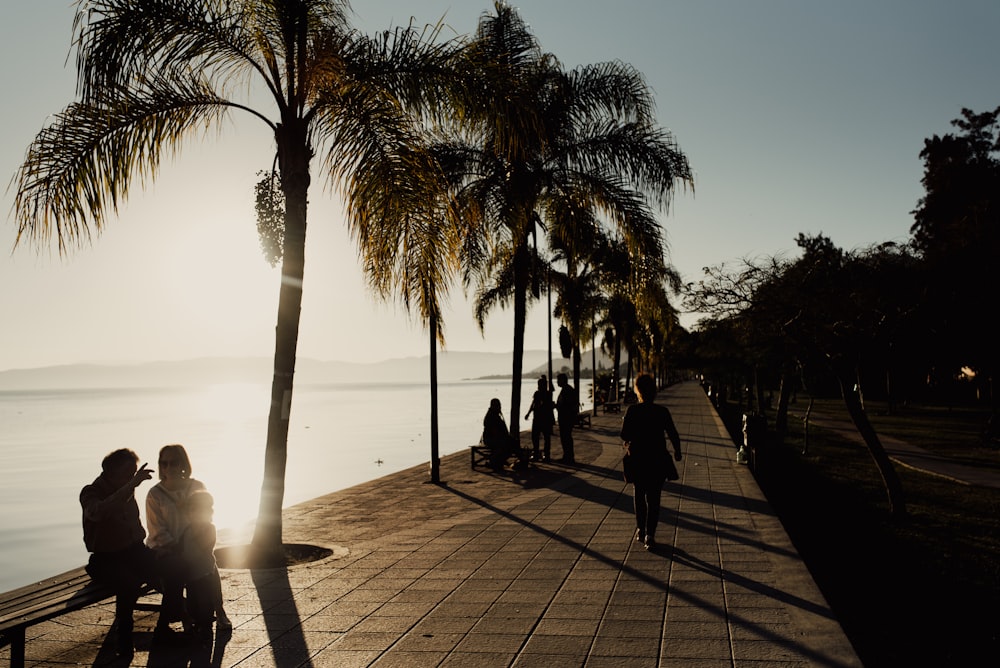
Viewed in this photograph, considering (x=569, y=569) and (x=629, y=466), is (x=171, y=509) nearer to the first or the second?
(x=569, y=569)

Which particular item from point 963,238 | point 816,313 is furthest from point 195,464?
point 963,238

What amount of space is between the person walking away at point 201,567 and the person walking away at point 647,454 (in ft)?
13.6

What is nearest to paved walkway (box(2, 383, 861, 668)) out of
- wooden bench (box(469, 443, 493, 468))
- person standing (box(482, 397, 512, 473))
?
person standing (box(482, 397, 512, 473))

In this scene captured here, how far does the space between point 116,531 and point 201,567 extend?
60 centimetres

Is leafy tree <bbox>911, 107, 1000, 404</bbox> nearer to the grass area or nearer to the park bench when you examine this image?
the grass area

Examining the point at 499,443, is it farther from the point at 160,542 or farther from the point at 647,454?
the point at 160,542

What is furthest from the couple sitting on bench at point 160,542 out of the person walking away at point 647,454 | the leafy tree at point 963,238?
the leafy tree at point 963,238

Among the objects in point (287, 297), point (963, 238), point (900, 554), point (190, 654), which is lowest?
point (900, 554)

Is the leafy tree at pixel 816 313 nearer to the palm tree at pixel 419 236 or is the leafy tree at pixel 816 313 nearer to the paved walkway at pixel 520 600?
the paved walkway at pixel 520 600

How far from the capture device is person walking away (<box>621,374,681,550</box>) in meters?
8.34

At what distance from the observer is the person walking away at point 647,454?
8336mm

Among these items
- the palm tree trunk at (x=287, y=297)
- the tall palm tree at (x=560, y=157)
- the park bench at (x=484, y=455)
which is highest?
the tall palm tree at (x=560, y=157)

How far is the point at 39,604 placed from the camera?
16.4 feet

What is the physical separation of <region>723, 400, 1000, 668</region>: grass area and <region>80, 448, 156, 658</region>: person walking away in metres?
5.42
